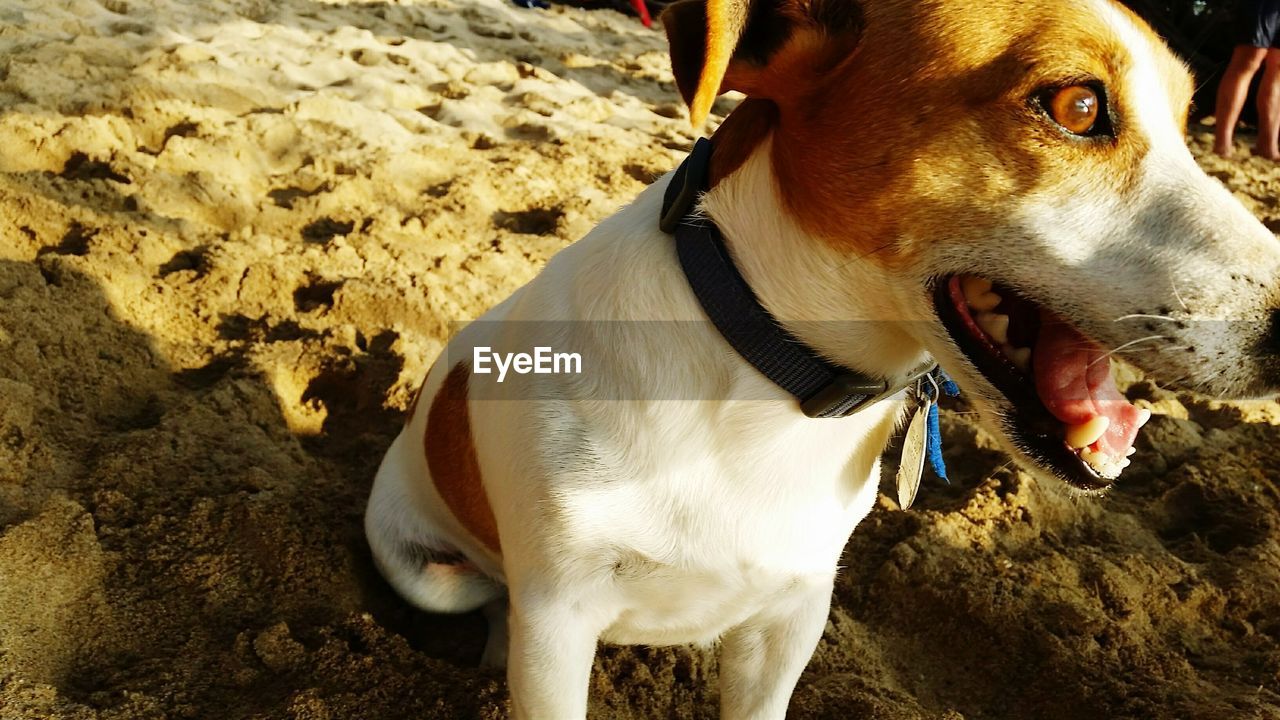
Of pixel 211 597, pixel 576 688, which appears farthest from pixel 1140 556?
pixel 211 597

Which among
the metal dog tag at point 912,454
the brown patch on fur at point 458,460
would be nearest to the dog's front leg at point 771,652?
the metal dog tag at point 912,454

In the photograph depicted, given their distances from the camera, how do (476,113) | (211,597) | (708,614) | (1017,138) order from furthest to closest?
(476,113) → (211,597) → (708,614) → (1017,138)

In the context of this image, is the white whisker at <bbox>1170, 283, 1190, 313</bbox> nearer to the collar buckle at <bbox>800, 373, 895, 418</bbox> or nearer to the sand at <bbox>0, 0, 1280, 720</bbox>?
the collar buckle at <bbox>800, 373, 895, 418</bbox>

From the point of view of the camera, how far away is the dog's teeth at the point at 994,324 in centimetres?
134

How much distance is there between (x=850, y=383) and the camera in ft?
4.68

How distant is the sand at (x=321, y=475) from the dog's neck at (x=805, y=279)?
921 mm

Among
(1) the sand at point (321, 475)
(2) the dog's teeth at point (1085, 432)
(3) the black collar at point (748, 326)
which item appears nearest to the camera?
(2) the dog's teeth at point (1085, 432)

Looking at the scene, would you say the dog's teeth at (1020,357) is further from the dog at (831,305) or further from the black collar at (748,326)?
the black collar at (748,326)

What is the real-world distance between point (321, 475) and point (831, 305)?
5.70ft

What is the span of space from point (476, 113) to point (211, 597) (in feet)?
9.78

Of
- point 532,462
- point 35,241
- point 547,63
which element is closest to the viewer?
point 532,462

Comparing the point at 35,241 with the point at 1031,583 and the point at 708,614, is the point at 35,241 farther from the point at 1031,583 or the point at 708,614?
the point at 1031,583

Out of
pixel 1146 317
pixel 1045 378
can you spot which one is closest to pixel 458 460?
pixel 1045 378

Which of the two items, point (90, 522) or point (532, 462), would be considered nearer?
point (532, 462)
